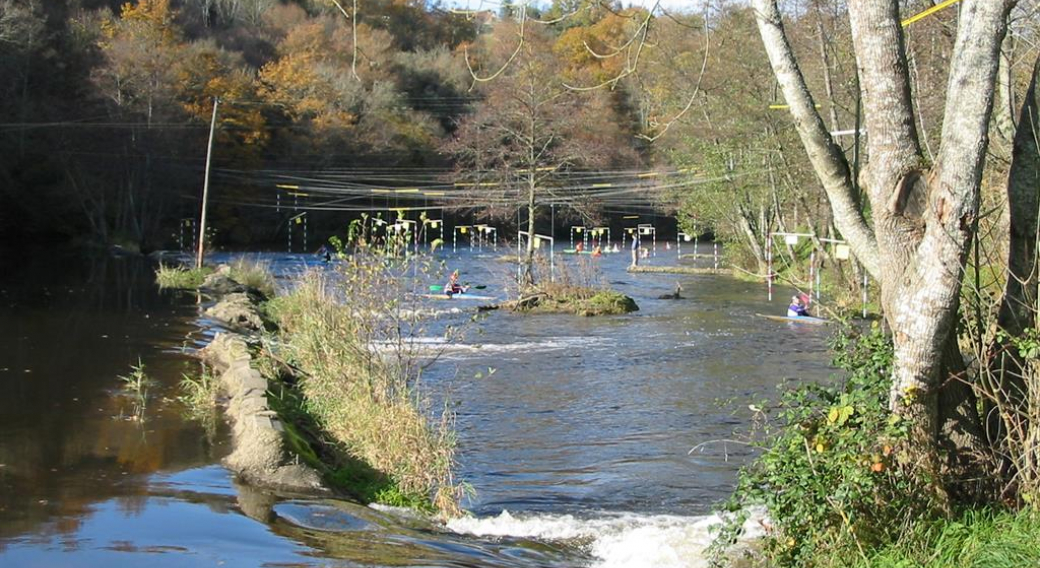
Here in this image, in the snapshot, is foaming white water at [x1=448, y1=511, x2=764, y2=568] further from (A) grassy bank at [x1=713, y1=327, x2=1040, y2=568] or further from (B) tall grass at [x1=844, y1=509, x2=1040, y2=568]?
(B) tall grass at [x1=844, y1=509, x2=1040, y2=568]

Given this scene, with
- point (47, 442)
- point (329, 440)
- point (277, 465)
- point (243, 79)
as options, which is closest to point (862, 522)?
point (277, 465)

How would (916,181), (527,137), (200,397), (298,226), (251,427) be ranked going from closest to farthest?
(916,181), (251,427), (200,397), (527,137), (298,226)

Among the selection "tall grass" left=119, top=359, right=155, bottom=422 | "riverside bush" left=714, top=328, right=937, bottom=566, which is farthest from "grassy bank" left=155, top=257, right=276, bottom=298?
"riverside bush" left=714, top=328, right=937, bottom=566

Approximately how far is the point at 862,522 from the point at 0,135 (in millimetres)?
49263

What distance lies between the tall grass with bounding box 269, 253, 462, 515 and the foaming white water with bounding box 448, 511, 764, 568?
450mm

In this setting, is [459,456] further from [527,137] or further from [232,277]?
[527,137]

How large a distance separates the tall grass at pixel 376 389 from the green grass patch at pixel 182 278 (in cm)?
1970

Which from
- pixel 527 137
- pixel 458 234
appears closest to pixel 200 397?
pixel 527 137

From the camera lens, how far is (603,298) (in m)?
29.6

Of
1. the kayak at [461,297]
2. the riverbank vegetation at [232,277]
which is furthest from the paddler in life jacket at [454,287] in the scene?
the riverbank vegetation at [232,277]

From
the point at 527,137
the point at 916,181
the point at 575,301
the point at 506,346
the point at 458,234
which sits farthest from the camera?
the point at 458,234

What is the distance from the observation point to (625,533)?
9.13m

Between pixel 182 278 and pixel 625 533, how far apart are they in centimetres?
2663

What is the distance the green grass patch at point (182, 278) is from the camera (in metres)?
32.2
